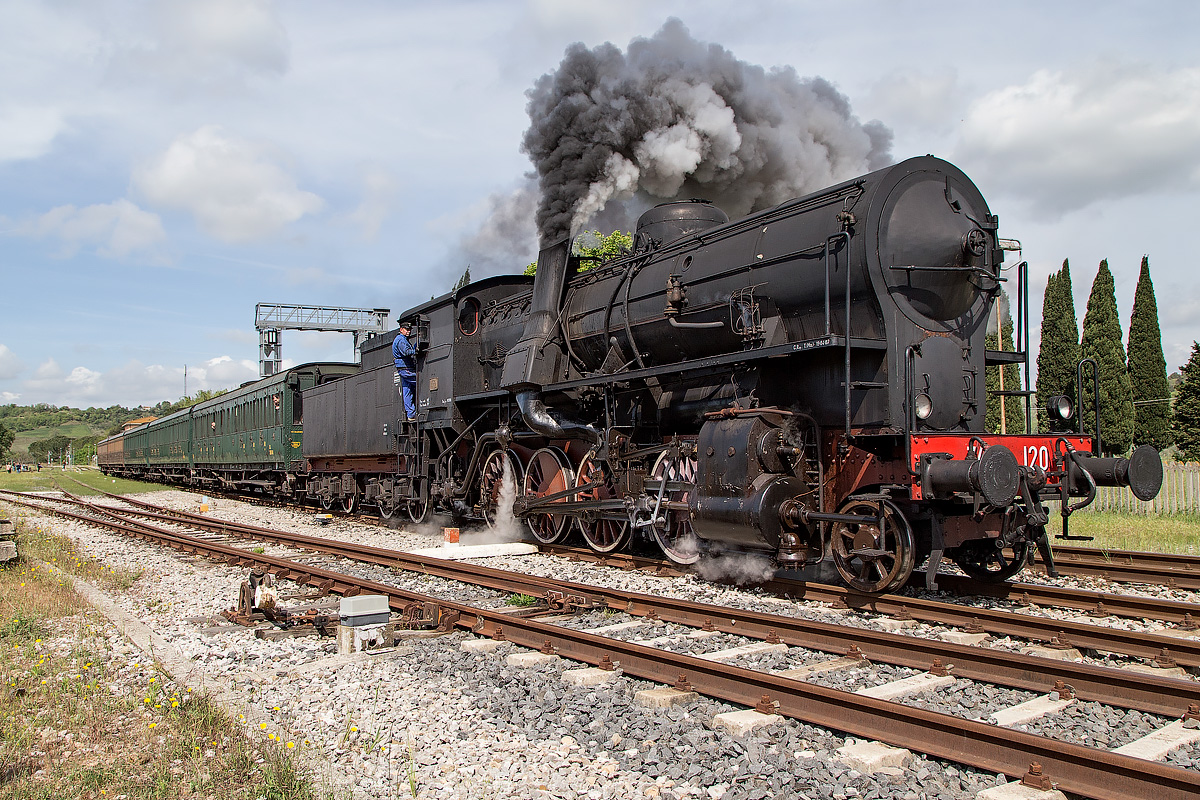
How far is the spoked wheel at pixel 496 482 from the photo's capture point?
11.0 m

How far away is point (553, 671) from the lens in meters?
4.89

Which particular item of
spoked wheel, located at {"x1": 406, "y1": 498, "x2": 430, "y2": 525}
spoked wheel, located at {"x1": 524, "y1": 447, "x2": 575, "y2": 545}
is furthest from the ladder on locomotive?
spoked wheel, located at {"x1": 524, "y1": 447, "x2": 575, "y2": 545}

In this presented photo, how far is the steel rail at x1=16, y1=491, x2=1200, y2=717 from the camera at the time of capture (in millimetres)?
3990

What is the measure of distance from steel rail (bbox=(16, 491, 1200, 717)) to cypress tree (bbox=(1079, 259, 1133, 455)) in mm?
25169

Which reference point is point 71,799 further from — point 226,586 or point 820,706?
point 226,586

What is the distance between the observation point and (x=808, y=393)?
7.05m

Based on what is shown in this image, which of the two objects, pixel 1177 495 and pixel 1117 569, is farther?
pixel 1177 495

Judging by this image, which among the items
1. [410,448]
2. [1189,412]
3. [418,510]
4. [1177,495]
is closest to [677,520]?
[410,448]

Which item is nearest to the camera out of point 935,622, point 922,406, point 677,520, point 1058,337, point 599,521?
point 935,622

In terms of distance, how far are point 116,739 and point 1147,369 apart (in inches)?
1316

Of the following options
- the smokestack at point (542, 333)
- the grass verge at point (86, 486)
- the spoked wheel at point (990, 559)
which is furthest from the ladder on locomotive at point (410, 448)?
the grass verge at point (86, 486)

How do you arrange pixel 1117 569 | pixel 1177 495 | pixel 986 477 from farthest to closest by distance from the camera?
pixel 1177 495 → pixel 1117 569 → pixel 986 477

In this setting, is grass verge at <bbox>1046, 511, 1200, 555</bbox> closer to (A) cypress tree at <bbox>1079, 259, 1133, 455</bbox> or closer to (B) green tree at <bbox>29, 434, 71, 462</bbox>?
(A) cypress tree at <bbox>1079, 259, 1133, 455</bbox>

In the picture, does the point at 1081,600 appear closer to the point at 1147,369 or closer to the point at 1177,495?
the point at 1177,495
